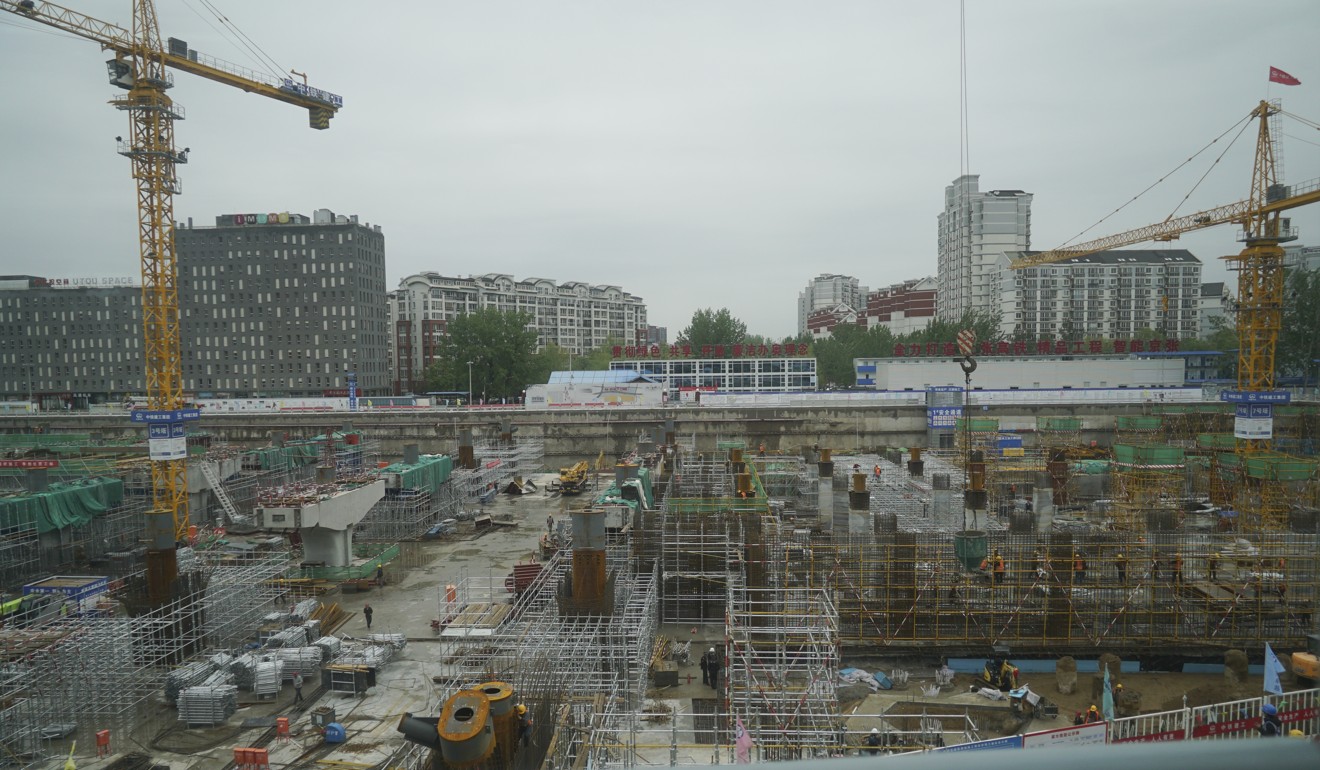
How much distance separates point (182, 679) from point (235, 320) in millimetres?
71027

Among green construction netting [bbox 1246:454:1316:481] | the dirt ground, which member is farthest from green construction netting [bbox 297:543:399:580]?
green construction netting [bbox 1246:454:1316:481]

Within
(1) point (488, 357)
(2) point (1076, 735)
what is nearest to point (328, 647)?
(2) point (1076, 735)

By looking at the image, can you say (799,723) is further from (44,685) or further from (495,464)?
(495,464)

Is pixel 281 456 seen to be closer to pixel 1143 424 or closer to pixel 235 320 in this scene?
pixel 1143 424

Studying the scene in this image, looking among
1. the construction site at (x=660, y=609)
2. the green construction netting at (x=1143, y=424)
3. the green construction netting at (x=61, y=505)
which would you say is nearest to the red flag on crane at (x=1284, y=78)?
the construction site at (x=660, y=609)

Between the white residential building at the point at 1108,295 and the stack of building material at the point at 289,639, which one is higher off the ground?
the white residential building at the point at 1108,295

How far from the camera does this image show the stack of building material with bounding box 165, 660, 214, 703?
14.2 metres

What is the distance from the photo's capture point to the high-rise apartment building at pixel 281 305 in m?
72.8

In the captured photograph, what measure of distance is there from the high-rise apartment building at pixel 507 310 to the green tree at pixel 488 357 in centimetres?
635

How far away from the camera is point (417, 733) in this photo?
26.3 feet

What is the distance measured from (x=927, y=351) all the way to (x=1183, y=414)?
19552 millimetres

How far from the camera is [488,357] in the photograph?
68.3m

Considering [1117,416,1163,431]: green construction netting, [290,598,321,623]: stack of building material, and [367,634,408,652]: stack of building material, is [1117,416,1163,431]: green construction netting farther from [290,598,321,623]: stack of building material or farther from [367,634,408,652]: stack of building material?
[290,598,321,623]: stack of building material

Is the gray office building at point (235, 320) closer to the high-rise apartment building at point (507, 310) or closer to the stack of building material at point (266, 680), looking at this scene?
the high-rise apartment building at point (507, 310)
